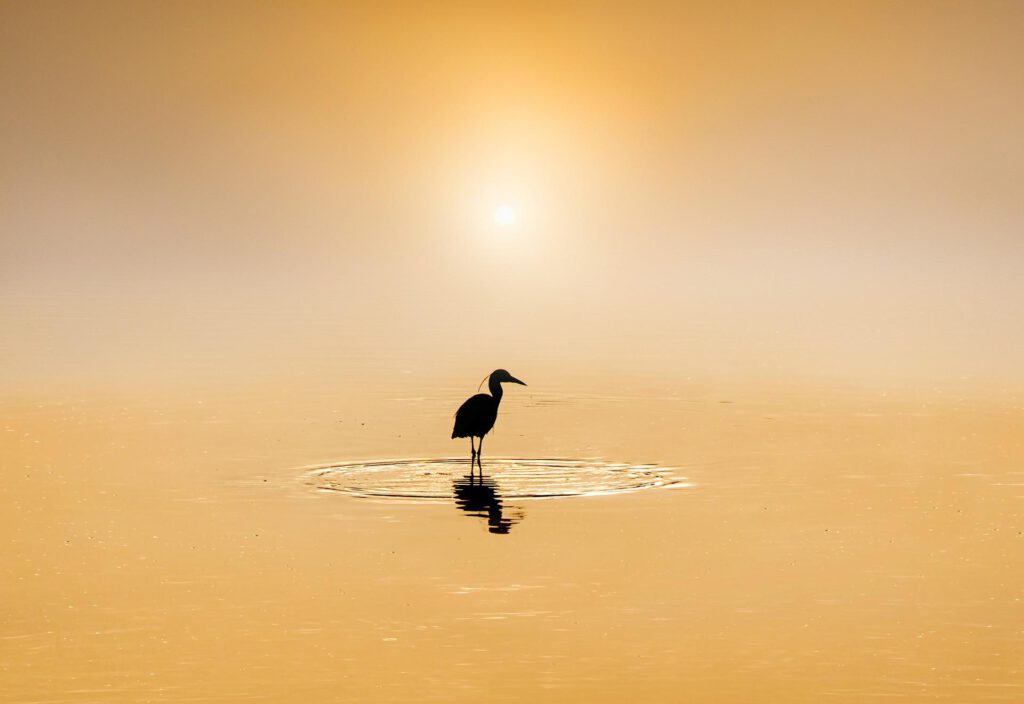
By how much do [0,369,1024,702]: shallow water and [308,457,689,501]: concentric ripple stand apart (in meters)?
0.08

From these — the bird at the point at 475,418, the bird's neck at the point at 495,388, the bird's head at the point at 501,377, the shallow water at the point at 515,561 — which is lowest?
the shallow water at the point at 515,561

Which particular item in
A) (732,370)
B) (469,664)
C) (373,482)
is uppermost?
(732,370)

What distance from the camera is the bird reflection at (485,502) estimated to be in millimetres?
20906

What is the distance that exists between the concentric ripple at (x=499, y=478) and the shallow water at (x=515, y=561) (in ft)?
0.26

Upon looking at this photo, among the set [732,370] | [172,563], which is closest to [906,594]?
[172,563]

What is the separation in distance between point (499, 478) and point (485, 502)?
1.98m

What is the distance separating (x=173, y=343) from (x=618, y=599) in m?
35.9

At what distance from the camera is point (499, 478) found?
955 inches

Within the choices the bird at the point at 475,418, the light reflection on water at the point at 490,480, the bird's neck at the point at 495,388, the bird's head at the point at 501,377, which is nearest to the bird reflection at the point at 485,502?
the light reflection on water at the point at 490,480

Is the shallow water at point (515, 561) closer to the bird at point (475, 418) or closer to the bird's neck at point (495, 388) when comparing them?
the bird at point (475, 418)

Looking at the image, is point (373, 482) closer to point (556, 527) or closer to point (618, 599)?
point (556, 527)

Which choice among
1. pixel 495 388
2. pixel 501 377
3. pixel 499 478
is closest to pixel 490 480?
pixel 499 478

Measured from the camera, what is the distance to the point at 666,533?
20.4 meters

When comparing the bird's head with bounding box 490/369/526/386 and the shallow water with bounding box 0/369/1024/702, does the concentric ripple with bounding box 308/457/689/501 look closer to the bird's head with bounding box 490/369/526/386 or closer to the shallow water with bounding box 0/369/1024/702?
the shallow water with bounding box 0/369/1024/702
